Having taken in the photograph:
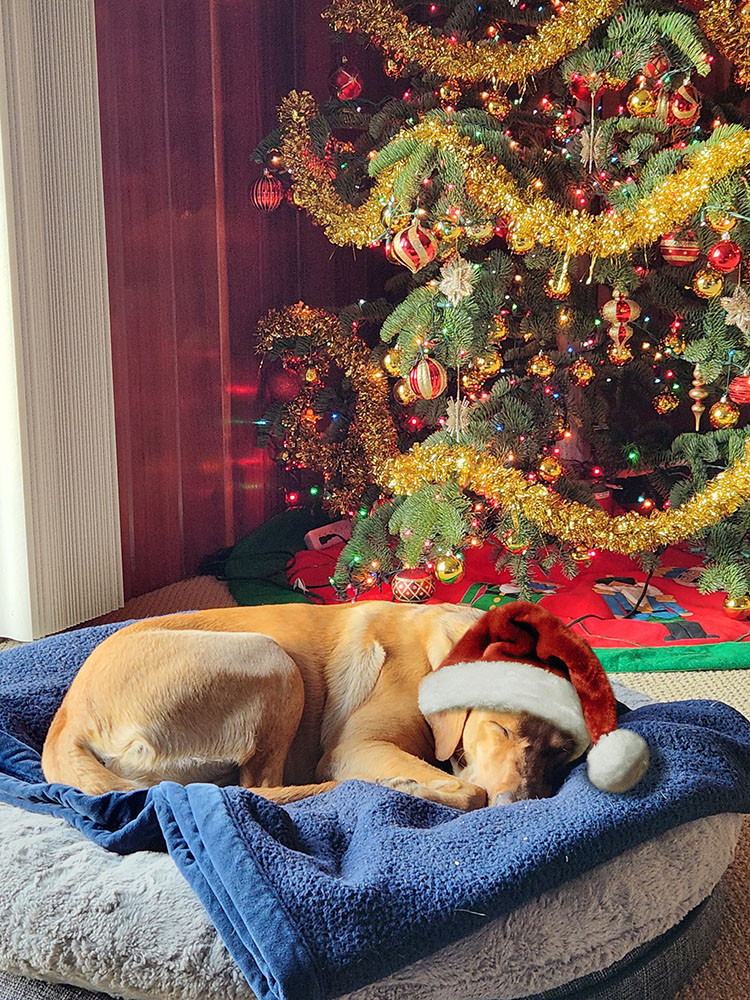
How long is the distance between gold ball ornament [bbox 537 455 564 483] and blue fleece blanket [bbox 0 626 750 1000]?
1609mm

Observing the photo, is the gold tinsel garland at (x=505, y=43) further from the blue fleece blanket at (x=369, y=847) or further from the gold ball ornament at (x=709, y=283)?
the blue fleece blanket at (x=369, y=847)

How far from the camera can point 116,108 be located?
326 centimetres

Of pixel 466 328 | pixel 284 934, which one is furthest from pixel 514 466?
pixel 284 934

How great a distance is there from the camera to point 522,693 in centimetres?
153

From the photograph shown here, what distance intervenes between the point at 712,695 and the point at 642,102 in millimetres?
1816

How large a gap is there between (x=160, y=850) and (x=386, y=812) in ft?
1.21

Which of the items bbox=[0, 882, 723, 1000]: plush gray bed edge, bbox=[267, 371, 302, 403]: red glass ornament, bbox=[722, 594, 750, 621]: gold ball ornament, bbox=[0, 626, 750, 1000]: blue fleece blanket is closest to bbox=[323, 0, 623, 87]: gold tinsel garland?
bbox=[267, 371, 302, 403]: red glass ornament

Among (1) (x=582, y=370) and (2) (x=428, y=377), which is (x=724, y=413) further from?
(2) (x=428, y=377)

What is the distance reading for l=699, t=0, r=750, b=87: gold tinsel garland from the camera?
A: 3008 mm

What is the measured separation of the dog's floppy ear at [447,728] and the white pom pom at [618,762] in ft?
0.81

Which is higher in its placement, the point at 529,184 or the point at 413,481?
the point at 529,184

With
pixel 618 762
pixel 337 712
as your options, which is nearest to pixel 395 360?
pixel 337 712

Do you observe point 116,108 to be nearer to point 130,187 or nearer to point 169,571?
point 130,187

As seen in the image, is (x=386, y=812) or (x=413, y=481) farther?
(x=413, y=481)
